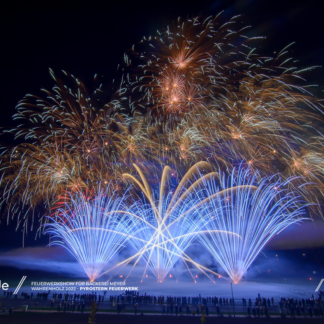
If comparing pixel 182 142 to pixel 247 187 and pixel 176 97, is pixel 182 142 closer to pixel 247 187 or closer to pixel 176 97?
pixel 176 97

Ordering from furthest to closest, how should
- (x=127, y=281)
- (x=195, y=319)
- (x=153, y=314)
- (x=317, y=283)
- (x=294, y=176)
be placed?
(x=317, y=283), (x=127, y=281), (x=294, y=176), (x=153, y=314), (x=195, y=319)

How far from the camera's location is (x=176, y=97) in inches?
790

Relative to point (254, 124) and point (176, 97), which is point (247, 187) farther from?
point (176, 97)

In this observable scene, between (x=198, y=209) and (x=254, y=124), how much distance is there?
8.68m

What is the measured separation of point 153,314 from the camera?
1856 centimetres

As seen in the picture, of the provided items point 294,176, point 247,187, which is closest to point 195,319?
point 247,187

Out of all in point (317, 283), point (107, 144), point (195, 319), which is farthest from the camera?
point (317, 283)

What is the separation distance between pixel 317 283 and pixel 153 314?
80.7ft

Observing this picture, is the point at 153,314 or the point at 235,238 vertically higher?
the point at 235,238

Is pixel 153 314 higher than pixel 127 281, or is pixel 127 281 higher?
pixel 127 281

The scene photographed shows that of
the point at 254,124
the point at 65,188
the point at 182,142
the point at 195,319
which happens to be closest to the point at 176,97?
the point at 182,142

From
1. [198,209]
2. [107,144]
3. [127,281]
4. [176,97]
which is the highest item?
[176,97]

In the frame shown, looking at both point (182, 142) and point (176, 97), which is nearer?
point (176, 97)

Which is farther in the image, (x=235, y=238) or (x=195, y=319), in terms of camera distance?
(x=235, y=238)
